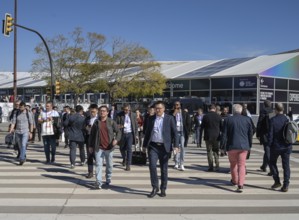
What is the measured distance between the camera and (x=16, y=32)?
30062 mm

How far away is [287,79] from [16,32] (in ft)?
80.2

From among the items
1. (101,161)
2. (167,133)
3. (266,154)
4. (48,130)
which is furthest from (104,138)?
(266,154)

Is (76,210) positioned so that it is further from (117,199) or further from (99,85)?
(99,85)

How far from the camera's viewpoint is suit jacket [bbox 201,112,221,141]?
35.1 ft

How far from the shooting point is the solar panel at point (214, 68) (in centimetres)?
4149

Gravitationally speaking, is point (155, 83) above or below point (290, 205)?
above

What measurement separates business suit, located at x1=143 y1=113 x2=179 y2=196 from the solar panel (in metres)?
33.0

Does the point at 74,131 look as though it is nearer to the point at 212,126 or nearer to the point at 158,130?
the point at 212,126

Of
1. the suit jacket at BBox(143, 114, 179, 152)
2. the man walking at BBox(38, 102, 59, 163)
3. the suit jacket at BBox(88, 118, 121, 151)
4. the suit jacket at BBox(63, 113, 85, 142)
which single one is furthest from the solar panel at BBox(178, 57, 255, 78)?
the suit jacket at BBox(143, 114, 179, 152)

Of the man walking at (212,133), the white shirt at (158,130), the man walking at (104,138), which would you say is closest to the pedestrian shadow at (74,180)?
the man walking at (104,138)

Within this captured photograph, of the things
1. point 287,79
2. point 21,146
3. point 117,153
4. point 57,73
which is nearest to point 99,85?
point 57,73

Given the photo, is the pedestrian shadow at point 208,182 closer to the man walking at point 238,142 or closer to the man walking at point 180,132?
the man walking at point 238,142

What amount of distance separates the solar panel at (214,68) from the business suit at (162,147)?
33.0 m

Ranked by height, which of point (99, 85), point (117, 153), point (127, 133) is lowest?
point (117, 153)
